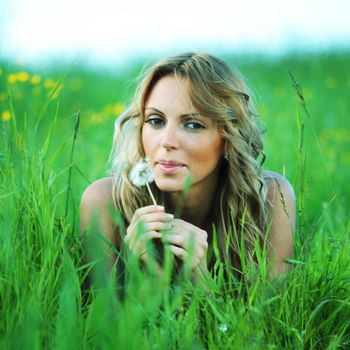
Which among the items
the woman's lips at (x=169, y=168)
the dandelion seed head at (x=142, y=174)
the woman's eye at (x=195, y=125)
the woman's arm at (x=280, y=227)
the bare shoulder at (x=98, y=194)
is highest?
the woman's eye at (x=195, y=125)

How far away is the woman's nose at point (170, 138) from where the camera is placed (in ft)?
9.64

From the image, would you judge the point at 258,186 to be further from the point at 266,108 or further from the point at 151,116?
the point at 266,108

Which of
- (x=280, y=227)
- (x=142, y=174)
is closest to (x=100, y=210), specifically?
(x=142, y=174)

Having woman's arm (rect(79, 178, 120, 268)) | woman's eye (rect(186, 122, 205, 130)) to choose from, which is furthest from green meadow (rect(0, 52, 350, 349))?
woman's eye (rect(186, 122, 205, 130))

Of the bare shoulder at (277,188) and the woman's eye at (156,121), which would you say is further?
the bare shoulder at (277,188)

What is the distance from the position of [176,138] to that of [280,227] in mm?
696

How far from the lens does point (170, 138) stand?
9.66 feet

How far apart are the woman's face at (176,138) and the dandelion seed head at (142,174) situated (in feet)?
0.21

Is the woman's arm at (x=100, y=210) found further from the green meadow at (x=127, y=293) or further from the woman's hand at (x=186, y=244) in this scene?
the woman's hand at (x=186, y=244)

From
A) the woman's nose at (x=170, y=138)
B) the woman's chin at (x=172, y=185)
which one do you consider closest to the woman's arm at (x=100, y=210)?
the woman's chin at (x=172, y=185)

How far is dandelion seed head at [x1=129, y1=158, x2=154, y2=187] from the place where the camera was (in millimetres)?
3139

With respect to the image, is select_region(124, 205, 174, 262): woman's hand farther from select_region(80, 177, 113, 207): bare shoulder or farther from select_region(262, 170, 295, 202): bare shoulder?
select_region(262, 170, 295, 202): bare shoulder

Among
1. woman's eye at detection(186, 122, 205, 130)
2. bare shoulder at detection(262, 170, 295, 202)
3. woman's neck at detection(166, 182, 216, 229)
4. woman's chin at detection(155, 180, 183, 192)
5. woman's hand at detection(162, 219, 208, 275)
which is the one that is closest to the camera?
woman's hand at detection(162, 219, 208, 275)

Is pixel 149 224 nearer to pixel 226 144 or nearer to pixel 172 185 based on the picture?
pixel 172 185
